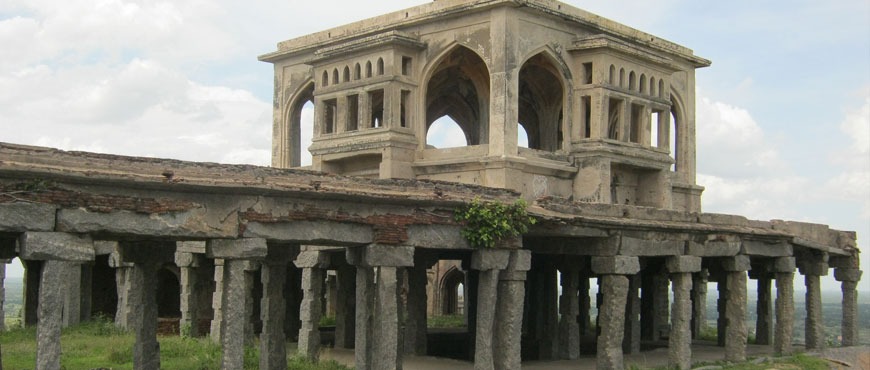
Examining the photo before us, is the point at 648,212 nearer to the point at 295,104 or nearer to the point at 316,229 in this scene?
the point at 316,229

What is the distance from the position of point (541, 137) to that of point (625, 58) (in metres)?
3.97

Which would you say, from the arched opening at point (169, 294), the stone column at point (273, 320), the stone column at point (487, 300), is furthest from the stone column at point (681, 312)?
the arched opening at point (169, 294)

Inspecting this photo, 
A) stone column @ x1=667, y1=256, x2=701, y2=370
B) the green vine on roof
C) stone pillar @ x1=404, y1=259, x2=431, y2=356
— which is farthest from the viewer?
stone pillar @ x1=404, y1=259, x2=431, y2=356

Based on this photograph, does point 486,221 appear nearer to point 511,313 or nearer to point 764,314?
point 511,313

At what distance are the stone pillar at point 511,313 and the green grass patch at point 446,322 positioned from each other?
47.9ft

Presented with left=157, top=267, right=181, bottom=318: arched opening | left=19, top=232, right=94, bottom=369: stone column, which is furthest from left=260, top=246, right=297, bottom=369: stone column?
left=157, top=267, right=181, bottom=318: arched opening

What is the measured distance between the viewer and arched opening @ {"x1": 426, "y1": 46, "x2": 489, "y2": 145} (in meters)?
24.1

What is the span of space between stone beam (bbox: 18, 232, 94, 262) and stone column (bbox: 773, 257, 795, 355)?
621 inches

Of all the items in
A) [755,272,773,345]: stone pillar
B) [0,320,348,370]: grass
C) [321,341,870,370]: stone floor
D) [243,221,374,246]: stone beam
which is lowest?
[321,341,870,370]: stone floor

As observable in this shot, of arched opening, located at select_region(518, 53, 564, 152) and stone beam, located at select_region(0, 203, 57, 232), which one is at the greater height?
arched opening, located at select_region(518, 53, 564, 152)

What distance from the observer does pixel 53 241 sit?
12.1 m

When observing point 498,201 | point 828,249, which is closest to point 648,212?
point 498,201

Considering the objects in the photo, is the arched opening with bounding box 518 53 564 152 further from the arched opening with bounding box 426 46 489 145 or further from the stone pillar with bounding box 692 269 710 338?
the stone pillar with bounding box 692 269 710 338

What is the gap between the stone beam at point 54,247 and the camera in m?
12.0
